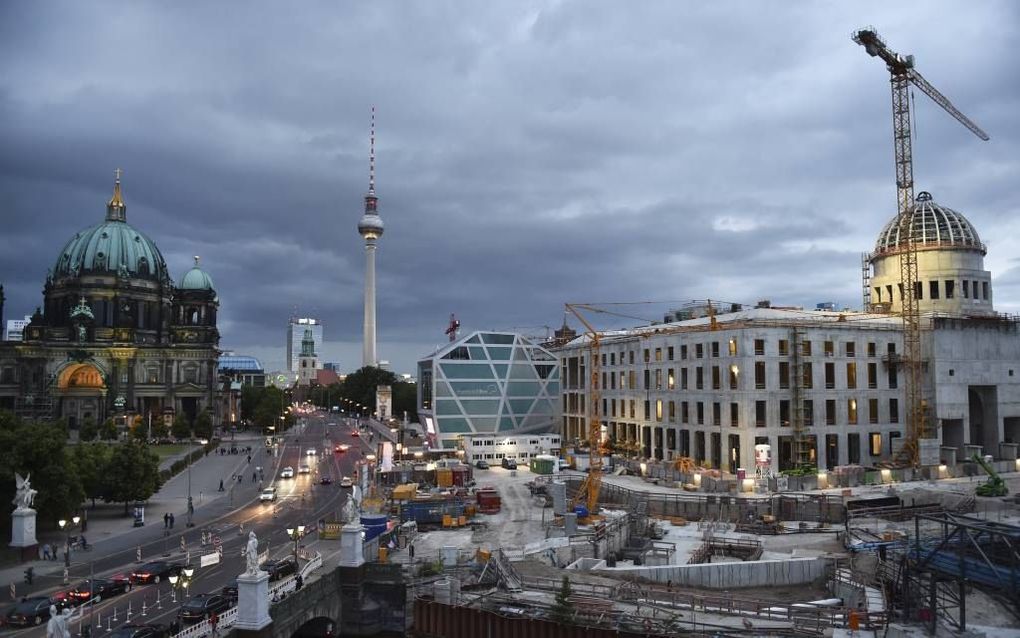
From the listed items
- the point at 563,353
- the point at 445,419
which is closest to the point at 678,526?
the point at 445,419

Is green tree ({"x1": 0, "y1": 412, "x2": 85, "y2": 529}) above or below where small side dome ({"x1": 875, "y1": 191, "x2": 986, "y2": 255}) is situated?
below

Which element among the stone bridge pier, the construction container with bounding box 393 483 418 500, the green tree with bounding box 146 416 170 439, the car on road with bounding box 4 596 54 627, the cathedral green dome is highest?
the cathedral green dome

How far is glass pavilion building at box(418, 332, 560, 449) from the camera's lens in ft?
381

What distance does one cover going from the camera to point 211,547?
5406cm

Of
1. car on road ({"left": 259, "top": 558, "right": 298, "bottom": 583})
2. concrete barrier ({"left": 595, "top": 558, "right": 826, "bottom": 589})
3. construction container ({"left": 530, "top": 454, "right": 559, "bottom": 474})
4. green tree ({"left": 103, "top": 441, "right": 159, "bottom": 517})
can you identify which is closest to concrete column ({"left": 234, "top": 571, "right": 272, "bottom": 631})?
car on road ({"left": 259, "top": 558, "right": 298, "bottom": 583})

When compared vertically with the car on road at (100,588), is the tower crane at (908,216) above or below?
above

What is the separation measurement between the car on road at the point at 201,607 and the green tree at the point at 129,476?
111ft

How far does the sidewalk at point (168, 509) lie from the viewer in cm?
5137

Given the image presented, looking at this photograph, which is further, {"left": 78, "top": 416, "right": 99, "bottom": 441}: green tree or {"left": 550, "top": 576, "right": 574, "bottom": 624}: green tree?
{"left": 78, "top": 416, "right": 99, "bottom": 441}: green tree

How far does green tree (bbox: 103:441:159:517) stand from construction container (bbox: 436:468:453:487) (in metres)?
28.0

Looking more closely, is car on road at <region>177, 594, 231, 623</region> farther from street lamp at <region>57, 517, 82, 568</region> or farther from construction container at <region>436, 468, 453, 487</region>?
construction container at <region>436, 468, 453, 487</region>

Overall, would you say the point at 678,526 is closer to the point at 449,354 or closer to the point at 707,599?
the point at 707,599

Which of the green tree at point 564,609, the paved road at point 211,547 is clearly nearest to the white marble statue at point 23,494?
the paved road at point 211,547

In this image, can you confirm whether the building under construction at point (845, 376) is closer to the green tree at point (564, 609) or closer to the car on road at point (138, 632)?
the green tree at point (564, 609)
